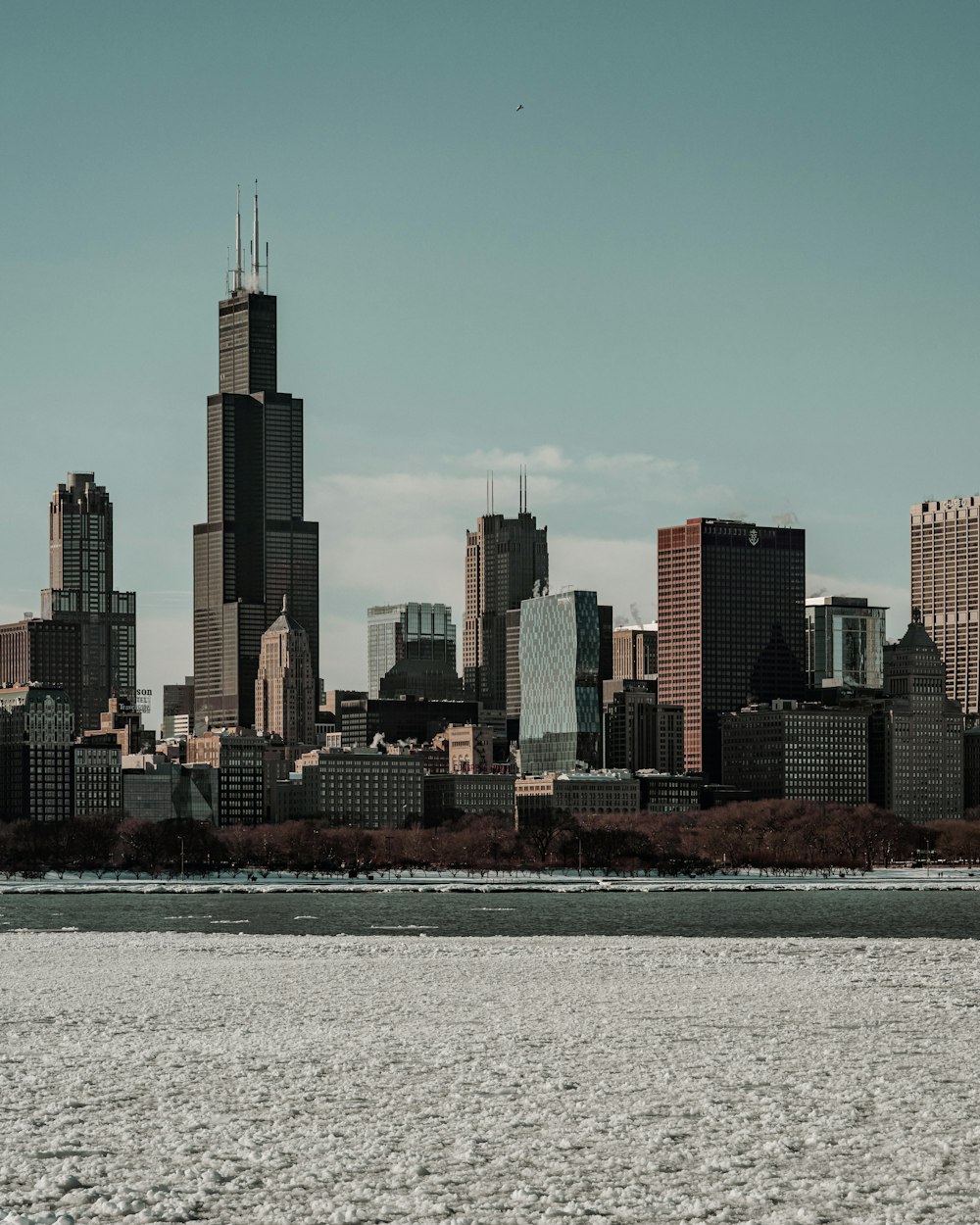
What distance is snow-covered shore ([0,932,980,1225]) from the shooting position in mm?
32281

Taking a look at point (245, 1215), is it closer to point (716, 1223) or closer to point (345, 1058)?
point (716, 1223)

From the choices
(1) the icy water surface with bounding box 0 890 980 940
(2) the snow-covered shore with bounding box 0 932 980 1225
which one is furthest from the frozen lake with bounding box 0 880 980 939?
(2) the snow-covered shore with bounding box 0 932 980 1225

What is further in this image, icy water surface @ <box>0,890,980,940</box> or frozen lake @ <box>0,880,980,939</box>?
frozen lake @ <box>0,880,980,939</box>

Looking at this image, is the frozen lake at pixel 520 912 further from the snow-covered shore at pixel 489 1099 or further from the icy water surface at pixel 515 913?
the snow-covered shore at pixel 489 1099

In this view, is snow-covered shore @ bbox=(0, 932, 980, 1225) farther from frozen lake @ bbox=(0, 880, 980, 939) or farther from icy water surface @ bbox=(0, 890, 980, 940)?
frozen lake @ bbox=(0, 880, 980, 939)

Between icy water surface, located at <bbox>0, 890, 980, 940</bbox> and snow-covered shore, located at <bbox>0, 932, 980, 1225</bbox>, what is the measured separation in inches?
1743

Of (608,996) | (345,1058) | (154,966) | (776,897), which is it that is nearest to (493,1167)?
(345,1058)

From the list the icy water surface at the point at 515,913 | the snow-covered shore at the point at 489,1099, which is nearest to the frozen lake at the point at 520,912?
the icy water surface at the point at 515,913

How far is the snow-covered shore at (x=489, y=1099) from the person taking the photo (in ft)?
106

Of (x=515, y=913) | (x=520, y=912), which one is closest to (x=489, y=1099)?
(x=515, y=913)

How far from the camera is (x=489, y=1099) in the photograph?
41.0 m

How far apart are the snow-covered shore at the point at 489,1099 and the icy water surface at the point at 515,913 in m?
44.3

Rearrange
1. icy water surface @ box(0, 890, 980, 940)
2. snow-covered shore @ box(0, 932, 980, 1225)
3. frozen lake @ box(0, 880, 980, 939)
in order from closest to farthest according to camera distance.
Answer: snow-covered shore @ box(0, 932, 980, 1225) < icy water surface @ box(0, 890, 980, 940) < frozen lake @ box(0, 880, 980, 939)

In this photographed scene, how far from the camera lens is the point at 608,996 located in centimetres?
6297
